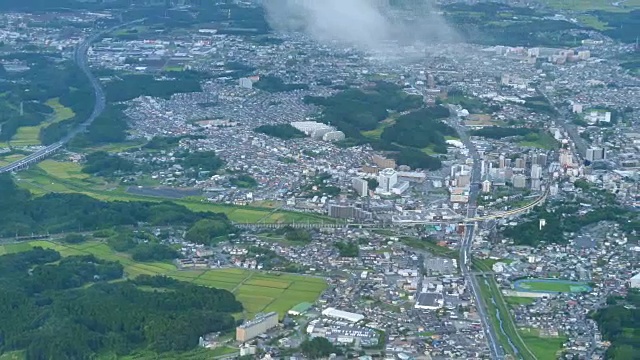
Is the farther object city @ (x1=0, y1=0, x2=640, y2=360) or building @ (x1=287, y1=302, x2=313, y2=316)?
building @ (x1=287, y1=302, x2=313, y2=316)

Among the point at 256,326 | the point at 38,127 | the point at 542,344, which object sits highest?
the point at 256,326

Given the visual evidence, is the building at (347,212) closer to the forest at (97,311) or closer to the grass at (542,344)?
the forest at (97,311)

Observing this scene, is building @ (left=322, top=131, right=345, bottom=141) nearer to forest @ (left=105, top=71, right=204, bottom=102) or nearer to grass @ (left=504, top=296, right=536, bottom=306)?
forest @ (left=105, top=71, right=204, bottom=102)

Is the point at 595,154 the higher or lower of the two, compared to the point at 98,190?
higher

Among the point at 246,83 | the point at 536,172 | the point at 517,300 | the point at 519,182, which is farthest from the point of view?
the point at 246,83

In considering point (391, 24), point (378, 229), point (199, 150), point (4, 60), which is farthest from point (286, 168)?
point (391, 24)

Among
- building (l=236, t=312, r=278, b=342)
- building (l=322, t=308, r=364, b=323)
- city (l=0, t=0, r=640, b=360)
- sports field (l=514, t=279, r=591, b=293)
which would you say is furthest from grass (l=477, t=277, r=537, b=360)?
building (l=236, t=312, r=278, b=342)

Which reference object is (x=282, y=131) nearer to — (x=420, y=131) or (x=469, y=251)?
(x=420, y=131)

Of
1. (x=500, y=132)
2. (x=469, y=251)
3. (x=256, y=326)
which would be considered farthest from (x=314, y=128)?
(x=256, y=326)
